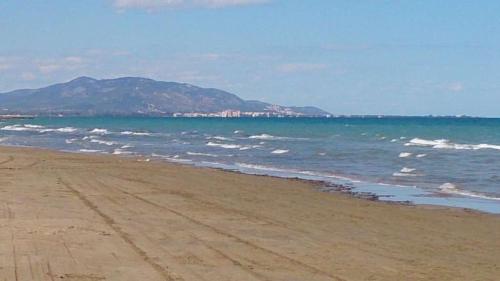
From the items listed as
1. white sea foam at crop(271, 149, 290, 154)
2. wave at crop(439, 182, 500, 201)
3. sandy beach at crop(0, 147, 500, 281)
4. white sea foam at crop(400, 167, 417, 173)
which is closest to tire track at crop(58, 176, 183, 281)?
sandy beach at crop(0, 147, 500, 281)

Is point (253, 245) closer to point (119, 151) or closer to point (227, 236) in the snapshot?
point (227, 236)

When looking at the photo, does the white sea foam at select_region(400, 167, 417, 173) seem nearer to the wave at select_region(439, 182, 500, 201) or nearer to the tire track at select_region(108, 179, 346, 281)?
the wave at select_region(439, 182, 500, 201)

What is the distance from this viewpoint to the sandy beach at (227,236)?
34.1 feet

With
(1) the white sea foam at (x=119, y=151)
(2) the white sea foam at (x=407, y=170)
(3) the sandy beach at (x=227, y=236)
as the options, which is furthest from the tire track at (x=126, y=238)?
(1) the white sea foam at (x=119, y=151)

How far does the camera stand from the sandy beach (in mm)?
10391

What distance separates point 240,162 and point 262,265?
28.2 meters

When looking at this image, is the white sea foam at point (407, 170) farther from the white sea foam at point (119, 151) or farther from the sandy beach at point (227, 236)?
the white sea foam at point (119, 151)

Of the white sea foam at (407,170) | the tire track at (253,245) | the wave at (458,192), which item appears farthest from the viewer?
the white sea foam at (407,170)

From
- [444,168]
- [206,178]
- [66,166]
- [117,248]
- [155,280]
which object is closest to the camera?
[155,280]

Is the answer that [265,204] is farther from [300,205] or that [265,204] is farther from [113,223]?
[113,223]

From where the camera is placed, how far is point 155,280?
9.58 m

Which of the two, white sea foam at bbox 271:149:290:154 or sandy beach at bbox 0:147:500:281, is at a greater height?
sandy beach at bbox 0:147:500:281

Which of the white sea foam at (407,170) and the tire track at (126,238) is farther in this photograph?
the white sea foam at (407,170)

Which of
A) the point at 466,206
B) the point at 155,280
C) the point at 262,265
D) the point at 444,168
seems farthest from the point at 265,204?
the point at 444,168
